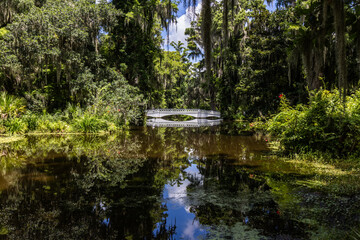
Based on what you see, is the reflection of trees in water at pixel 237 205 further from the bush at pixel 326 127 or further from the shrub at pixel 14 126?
the shrub at pixel 14 126

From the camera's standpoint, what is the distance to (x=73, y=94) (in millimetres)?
18750

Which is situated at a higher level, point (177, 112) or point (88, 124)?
point (177, 112)

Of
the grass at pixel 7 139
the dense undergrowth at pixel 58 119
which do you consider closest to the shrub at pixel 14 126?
the dense undergrowth at pixel 58 119

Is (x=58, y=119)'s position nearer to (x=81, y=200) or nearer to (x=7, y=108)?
(x=7, y=108)

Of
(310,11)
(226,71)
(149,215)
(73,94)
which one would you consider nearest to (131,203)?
(149,215)

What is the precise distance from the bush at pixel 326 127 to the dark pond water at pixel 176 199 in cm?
86

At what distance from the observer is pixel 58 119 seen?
15164mm

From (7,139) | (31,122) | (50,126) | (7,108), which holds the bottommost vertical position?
(7,139)

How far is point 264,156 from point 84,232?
573cm

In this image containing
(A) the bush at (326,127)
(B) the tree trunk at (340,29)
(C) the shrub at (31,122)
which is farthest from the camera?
(C) the shrub at (31,122)

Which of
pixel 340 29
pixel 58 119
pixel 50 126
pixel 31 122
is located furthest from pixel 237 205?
pixel 58 119

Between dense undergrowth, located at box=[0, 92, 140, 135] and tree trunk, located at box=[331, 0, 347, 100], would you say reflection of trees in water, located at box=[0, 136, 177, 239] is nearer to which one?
tree trunk, located at box=[331, 0, 347, 100]

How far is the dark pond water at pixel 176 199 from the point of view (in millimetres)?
2996

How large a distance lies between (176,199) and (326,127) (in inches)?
185
